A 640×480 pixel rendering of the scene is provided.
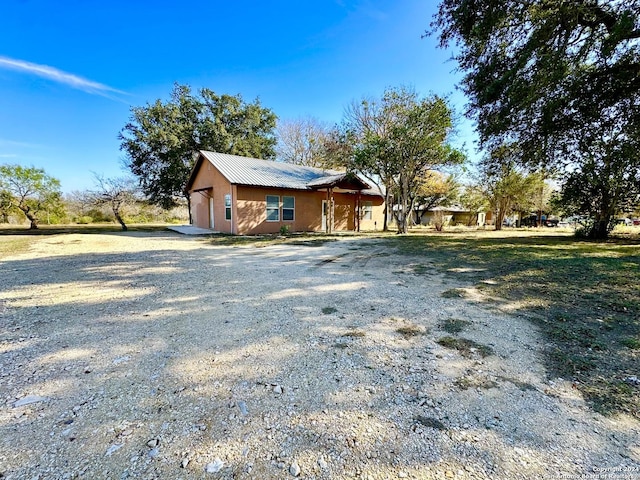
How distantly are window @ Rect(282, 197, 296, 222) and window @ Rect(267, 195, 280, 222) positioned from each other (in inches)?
14.4

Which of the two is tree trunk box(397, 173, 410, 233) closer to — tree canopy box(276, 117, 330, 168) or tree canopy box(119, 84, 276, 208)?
tree canopy box(276, 117, 330, 168)

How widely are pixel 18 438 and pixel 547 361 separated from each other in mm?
4063

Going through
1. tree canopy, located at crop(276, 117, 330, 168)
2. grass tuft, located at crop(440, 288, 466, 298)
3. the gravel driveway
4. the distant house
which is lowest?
the gravel driveway

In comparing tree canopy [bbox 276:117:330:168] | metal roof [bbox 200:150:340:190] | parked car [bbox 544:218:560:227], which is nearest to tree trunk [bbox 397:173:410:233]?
metal roof [bbox 200:150:340:190]

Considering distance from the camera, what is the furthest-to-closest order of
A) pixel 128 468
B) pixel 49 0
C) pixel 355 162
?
pixel 355 162, pixel 49 0, pixel 128 468

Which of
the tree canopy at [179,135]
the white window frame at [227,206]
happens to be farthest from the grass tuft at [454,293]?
the tree canopy at [179,135]

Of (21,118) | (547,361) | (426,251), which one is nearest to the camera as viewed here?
(547,361)

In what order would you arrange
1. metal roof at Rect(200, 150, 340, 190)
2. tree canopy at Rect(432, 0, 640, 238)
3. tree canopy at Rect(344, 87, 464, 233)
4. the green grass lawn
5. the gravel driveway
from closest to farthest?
the gravel driveway → the green grass lawn → tree canopy at Rect(432, 0, 640, 238) → tree canopy at Rect(344, 87, 464, 233) → metal roof at Rect(200, 150, 340, 190)

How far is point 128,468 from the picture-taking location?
4.85 ft

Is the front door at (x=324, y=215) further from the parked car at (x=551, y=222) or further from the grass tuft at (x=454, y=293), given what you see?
the parked car at (x=551, y=222)

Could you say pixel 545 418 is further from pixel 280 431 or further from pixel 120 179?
pixel 120 179

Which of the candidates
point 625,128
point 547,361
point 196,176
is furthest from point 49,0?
point 625,128

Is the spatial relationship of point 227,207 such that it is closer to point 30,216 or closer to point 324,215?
point 324,215

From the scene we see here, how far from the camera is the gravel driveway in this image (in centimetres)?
154
